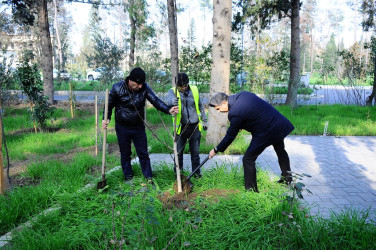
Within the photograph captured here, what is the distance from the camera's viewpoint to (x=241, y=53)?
42.8 feet

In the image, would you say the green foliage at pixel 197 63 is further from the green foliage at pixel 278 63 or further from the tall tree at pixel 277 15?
the green foliage at pixel 278 63

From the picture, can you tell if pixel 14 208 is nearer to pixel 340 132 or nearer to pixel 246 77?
pixel 340 132

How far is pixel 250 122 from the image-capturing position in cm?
346

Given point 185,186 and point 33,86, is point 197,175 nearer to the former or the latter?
point 185,186

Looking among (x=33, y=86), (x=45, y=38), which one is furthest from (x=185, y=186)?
(x=45, y=38)

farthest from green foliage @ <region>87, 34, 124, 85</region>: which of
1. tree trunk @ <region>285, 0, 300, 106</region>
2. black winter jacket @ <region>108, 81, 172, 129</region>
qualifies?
black winter jacket @ <region>108, 81, 172, 129</region>

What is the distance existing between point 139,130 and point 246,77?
8.49m

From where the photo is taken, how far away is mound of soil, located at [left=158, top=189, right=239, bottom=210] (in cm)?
323

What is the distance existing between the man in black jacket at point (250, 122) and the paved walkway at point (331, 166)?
901 mm

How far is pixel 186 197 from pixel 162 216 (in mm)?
591

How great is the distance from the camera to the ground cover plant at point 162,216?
2492 mm

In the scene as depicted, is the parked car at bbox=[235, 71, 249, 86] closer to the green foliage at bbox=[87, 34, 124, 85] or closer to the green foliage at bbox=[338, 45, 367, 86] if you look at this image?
the green foliage at bbox=[338, 45, 367, 86]

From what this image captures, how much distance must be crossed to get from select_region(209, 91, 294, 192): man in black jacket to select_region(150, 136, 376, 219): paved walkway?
0.90 m

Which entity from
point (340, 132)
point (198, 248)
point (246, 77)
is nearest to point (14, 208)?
point (198, 248)
